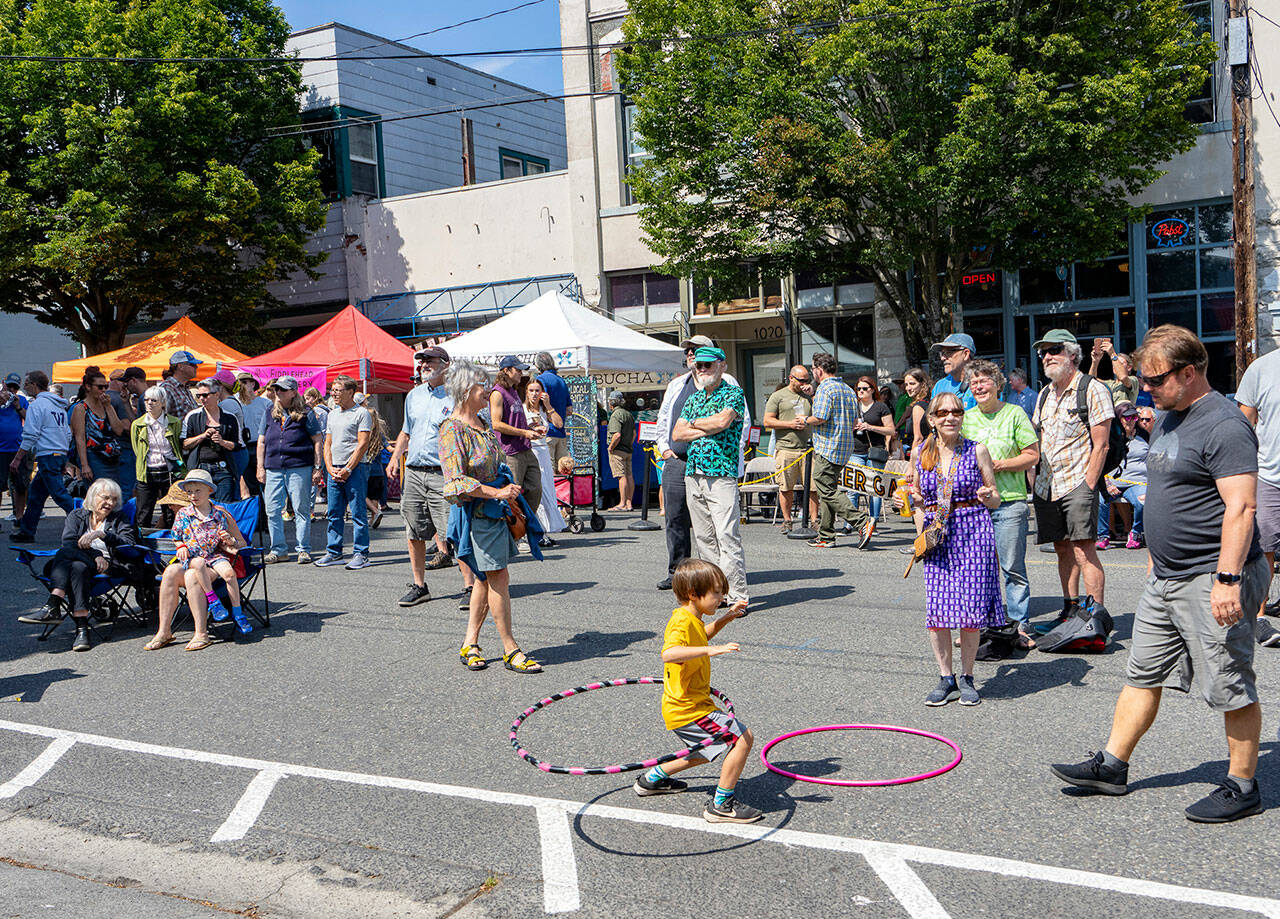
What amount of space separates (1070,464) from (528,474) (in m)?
4.50

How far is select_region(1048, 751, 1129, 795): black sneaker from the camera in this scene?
443 cm

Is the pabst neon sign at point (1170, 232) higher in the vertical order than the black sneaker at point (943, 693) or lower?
higher

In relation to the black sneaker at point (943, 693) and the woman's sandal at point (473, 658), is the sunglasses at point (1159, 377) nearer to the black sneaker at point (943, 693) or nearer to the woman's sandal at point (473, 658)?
the black sneaker at point (943, 693)

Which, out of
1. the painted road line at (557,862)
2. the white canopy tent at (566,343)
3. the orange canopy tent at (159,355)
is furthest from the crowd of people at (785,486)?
the orange canopy tent at (159,355)

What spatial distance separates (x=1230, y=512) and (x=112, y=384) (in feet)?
42.2

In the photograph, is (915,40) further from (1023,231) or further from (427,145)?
(427,145)

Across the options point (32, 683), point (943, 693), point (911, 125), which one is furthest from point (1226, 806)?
point (911, 125)

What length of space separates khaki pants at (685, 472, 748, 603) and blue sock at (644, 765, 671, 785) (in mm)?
3194

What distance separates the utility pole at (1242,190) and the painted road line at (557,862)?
41.4ft

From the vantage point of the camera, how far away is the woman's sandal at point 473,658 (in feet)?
22.2

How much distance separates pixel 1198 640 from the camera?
4184 mm

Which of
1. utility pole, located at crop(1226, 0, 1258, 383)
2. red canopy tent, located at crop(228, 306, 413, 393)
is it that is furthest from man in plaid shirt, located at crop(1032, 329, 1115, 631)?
red canopy tent, located at crop(228, 306, 413, 393)

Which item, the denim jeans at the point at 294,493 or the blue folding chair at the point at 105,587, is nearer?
the blue folding chair at the point at 105,587

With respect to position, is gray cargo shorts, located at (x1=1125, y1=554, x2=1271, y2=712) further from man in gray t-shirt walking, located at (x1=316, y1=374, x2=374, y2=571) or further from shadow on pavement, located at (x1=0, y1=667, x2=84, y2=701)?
man in gray t-shirt walking, located at (x1=316, y1=374, x2=374, y2=571)
